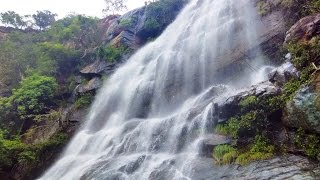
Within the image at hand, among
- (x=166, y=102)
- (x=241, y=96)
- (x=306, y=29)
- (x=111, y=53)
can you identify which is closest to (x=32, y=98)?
(x=111, y=53)

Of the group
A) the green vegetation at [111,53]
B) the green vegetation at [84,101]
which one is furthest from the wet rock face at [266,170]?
the green vegetation at [111,53]

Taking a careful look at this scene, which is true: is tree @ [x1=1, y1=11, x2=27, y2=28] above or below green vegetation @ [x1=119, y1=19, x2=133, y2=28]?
above

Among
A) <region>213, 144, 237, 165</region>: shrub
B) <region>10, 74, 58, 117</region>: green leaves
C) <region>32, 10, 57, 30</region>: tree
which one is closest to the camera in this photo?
<region>213, 144, 237, 165</region>: shrub

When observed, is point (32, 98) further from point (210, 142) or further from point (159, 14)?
point (210, 142)

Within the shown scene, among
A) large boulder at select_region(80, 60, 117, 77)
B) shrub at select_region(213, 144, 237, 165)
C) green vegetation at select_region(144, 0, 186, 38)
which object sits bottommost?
shrub at select_region(213, 144, 237, 165)

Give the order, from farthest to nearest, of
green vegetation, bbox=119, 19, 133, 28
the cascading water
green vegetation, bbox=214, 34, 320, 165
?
green vegetation, bbox=119, 19, 133, 28
the cascading water
green vegetation, bbox=214, 34, 320, 165

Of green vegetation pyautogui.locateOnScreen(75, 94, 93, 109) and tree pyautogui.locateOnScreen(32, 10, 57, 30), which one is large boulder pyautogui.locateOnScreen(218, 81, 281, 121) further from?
tree pyautogui.locateOnScreen(32, 10, 57, 30)

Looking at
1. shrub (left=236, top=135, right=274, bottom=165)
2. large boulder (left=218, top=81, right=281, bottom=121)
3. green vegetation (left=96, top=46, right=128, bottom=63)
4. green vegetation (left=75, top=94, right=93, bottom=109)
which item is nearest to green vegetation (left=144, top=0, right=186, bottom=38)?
green vegetation (left=96, top=46, right=128, bottom=63)

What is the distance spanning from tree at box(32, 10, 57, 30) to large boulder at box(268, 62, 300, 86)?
4140cm

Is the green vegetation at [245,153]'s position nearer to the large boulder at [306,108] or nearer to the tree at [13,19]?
the large boulder at [306,108]

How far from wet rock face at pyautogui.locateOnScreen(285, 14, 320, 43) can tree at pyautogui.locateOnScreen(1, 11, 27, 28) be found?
3813cm

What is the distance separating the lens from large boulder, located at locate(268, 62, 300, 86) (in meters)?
11.2

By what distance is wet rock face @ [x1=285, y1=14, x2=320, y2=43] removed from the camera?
12.1 meters

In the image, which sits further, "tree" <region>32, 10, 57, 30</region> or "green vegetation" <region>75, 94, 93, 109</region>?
"tree" <region>32, 10, 57, 30</region>
